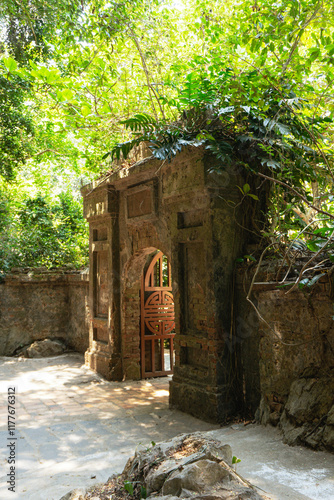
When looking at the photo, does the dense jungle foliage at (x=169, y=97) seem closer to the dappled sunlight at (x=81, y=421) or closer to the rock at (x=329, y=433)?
the rock at (x=329, y=433)

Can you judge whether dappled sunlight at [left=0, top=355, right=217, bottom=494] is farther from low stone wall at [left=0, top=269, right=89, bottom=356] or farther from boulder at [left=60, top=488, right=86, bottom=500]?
low stone wall at [left=0, top=269, right=89, bottom=356]

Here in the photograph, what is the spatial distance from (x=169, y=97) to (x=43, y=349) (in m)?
6.18

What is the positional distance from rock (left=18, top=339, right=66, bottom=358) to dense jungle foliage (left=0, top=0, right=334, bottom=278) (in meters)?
2.03

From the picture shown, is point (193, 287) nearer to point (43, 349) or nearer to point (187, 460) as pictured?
point (187, 460)

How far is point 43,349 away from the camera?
9273mm

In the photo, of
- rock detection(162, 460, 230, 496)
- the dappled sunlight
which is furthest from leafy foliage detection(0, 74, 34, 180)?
rock detection(162, 460, 230, 496)

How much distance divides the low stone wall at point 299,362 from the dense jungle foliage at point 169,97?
59 centimetres

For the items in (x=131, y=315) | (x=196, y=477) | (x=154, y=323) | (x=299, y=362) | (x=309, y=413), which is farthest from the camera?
(x=154, y=323)

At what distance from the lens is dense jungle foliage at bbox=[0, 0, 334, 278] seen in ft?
16.4

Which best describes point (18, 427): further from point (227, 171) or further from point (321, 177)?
point (321, 177)

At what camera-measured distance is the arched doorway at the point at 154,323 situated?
7.59 m

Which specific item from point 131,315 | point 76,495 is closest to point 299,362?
point 76,495

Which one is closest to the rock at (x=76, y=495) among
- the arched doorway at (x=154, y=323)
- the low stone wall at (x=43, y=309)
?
the arched doorway at (x=154, y=323)

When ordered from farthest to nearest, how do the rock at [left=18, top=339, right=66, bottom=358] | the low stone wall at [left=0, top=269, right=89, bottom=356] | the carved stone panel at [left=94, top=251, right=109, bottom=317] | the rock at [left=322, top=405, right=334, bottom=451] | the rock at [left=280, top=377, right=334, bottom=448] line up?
the low stone wall at [left=0, top=269, right=89, bottom=356] → the rock at [left=18, top=339, right=66, bottom=358] → the carved stone panel at [left=94, top=251, right=109, bottom=317] → the rock at [left=280, top=377, right=334, bottom=448] → the rock at [left=322, top=405, right=334, bottom=451]
